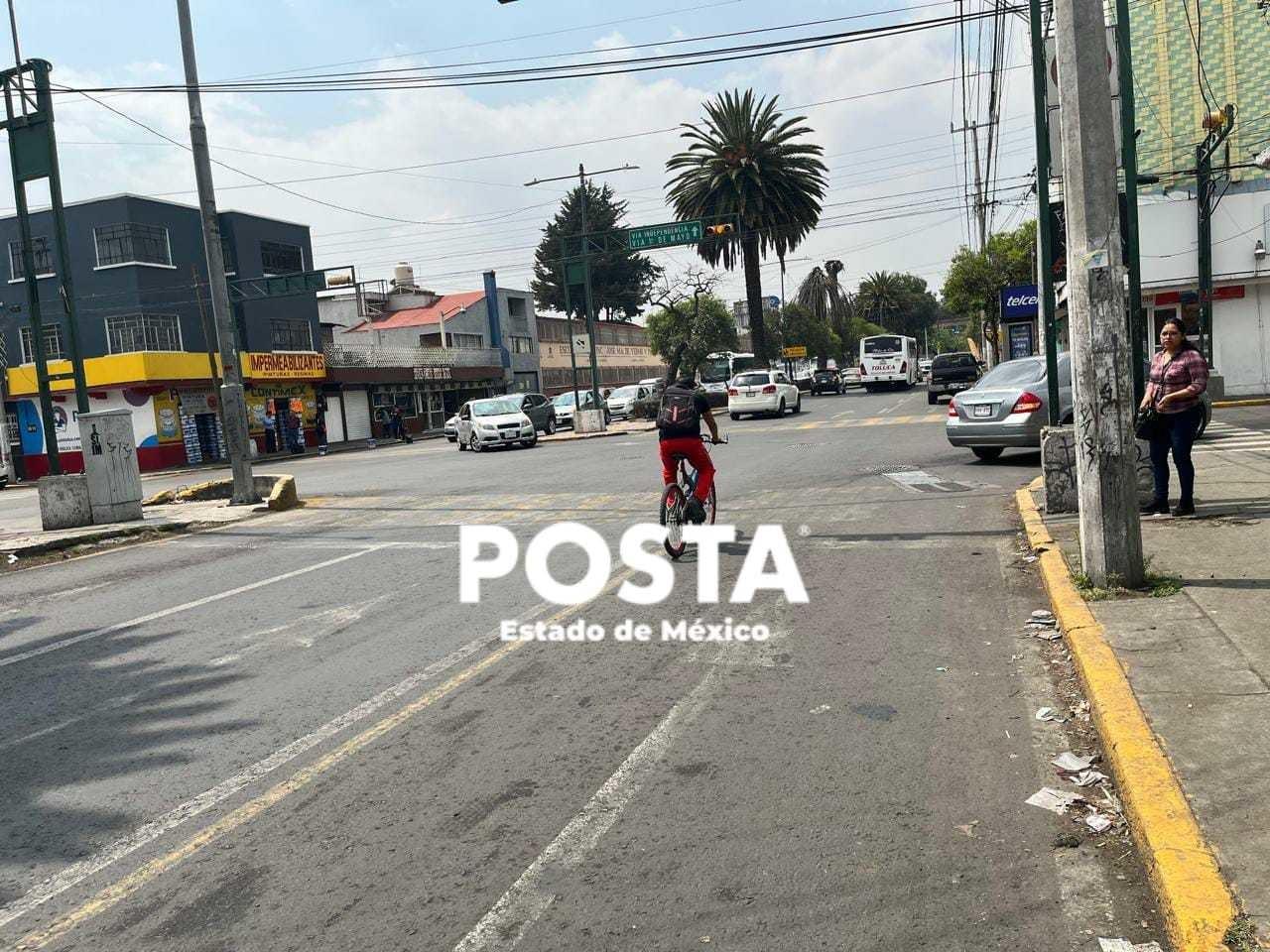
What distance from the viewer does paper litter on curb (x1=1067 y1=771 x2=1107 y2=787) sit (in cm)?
427

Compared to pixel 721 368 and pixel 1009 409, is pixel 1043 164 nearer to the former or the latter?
pixel 1009 409

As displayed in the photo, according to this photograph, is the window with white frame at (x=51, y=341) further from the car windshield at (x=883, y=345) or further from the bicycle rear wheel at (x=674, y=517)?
the bicycle rear wheel at (x=674, y=517)

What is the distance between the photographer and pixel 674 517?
941 centimetres

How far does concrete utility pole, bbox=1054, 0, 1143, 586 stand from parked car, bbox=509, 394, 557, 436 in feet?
106

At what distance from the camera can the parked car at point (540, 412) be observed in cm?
3866

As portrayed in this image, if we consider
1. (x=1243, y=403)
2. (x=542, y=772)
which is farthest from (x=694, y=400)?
(x=1243, y=403)

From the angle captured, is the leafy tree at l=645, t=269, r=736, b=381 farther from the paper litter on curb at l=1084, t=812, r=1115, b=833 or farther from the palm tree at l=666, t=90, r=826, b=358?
the paper litter on curb at l=1084, t=812, r=1115, b=833

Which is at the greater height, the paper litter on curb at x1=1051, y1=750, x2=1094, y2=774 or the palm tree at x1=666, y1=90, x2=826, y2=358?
the palm tree at x1=666, y1=90, x2=826, y2=358

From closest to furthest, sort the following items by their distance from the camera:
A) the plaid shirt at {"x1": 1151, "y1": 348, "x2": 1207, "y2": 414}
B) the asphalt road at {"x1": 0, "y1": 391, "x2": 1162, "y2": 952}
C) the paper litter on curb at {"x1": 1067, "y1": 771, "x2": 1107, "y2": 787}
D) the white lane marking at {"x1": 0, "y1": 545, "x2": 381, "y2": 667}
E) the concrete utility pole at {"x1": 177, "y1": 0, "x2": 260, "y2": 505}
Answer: the asphalt road at {"x1": 0, "y1": 391, "x2": 1162, "y2": 952}
the paper litter on curb at {"x1": 1067, "y1": 771, "x2": 1107, "y2": 787}
the white lane marking at {"x1": 0, "y1": 545, "x2": 381, "y2": 667}
the plaid shirt at {"x1": 1151, "y1": 348, "x2": 1207, "y2": 414}
the concrete utility pole at {"x1": 177, "y1": 0, "x2": 260, "y2": 505}

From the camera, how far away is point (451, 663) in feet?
21.2

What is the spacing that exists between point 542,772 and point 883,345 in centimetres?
5643

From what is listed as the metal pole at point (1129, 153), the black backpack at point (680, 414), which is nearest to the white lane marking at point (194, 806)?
the black backpack at point (680, 414)

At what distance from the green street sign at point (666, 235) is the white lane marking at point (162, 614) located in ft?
83.8

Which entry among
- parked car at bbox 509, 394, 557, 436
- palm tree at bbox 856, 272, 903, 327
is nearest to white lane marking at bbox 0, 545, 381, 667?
parked car at bbox 509, 394, 557, 436
